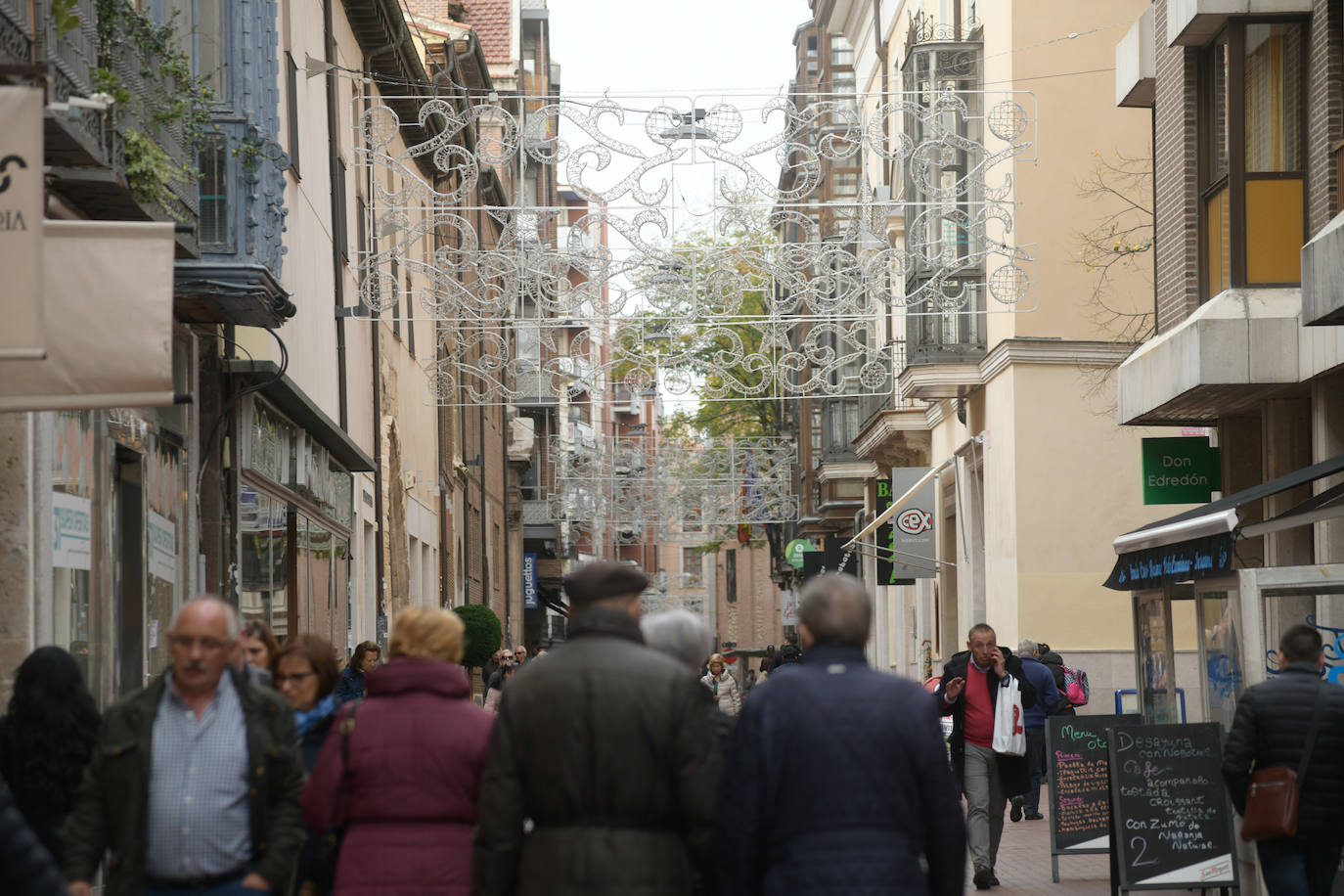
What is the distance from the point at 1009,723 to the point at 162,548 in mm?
6349

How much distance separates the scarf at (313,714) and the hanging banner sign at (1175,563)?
657 centimetres

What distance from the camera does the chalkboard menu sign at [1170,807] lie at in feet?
39.2

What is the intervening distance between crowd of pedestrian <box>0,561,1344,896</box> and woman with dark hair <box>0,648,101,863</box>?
96 cm

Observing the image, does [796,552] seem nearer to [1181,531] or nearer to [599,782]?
[1181,531]

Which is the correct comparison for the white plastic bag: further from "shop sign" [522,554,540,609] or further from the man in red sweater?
"shop sign" [522,554,540,609]

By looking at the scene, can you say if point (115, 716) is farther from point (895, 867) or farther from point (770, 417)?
point (770, 417)

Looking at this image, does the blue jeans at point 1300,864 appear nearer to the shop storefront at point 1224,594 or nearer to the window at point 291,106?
the shop storefront at point 1224,594

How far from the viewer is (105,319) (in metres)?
8.50

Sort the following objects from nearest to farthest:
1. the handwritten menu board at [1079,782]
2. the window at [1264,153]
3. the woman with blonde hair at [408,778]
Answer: the woman with blonde hair at [408,778]
the handwritten menu board at [1079,782]
the window at [1264,153]

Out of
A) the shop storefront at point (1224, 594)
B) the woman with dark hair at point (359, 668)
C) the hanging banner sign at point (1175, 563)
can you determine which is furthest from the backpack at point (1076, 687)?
the woman with dark hair at point (359, 668)

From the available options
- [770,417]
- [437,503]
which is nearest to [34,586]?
[437,503]

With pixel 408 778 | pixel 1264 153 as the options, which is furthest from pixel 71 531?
pixel 1264 153

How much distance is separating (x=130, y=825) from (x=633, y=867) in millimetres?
1733

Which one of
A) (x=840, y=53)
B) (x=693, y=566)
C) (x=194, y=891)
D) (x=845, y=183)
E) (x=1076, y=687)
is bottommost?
(x=693, y=566)
